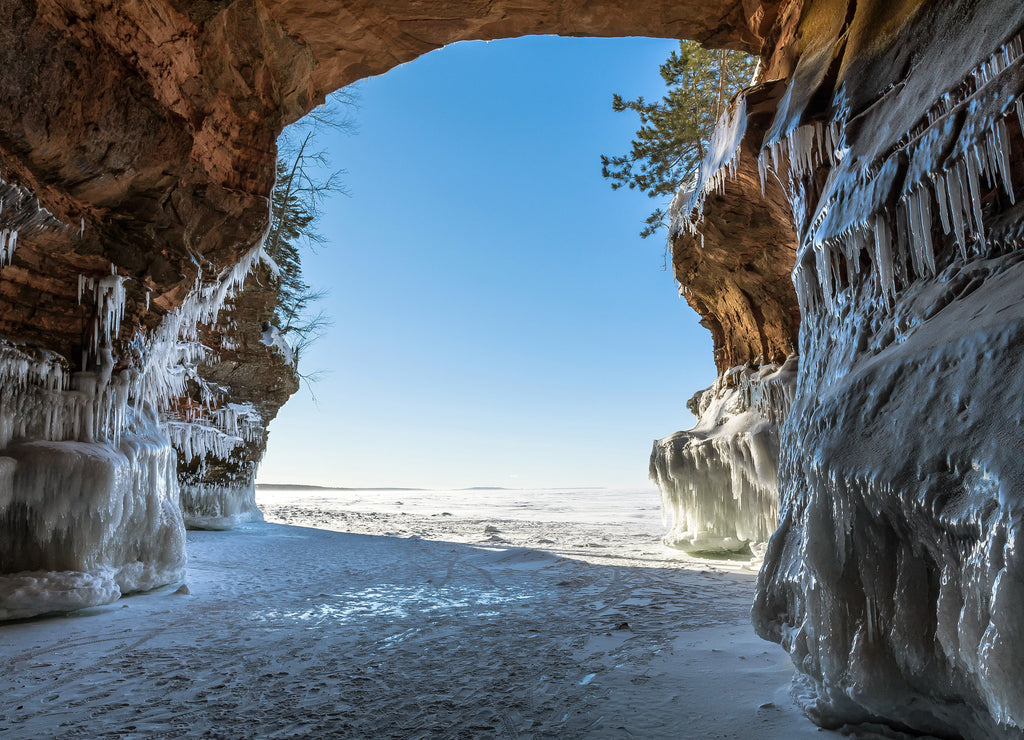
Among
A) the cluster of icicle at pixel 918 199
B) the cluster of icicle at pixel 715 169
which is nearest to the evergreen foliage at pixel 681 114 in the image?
the cluster of icicle at pixel 715 169

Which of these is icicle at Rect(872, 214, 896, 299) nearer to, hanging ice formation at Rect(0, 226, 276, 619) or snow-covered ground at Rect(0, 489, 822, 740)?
snow-covered ground at Rect(0, 489, 822, 740)

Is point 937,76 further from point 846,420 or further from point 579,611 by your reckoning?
point 579,611

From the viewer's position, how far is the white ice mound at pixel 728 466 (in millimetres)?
8859

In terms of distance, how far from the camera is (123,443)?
23.0 feet

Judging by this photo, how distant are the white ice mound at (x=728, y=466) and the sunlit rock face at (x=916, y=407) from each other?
4.52m

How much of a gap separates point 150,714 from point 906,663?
3879mm

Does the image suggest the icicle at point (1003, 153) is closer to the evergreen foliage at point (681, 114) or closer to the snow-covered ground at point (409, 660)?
the snow-covered ground at point (409, 660)

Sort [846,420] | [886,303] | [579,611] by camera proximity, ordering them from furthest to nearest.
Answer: [579,611], [886,303], [846,420]

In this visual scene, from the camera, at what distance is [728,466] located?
9.79 meters

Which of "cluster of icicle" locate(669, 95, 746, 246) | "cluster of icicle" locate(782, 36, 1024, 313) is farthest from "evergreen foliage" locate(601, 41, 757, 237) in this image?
"cluster of icicle" locate(782, 36, 1024, 313)

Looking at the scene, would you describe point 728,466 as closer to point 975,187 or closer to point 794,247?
point 794,247

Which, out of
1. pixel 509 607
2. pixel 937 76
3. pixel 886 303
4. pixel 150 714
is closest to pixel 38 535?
pixel 150 714

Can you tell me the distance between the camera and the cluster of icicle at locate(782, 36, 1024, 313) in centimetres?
296

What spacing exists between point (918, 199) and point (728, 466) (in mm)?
7063
